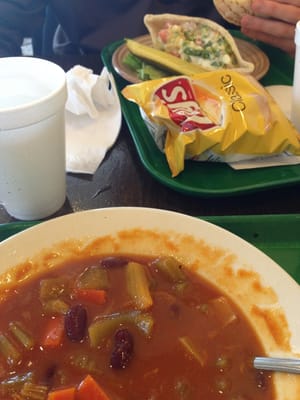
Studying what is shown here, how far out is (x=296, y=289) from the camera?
1101 millimetres

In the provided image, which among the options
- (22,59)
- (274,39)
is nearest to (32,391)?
(22,59)

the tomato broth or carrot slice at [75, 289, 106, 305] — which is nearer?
the tomato broth

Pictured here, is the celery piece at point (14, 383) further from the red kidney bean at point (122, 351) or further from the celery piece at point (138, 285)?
the celery piece at point (138, 285)

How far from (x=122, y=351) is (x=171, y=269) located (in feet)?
0.84

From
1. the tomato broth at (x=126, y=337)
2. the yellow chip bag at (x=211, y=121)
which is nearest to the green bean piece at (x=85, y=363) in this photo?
the tomato broth at (x=126, y=337)

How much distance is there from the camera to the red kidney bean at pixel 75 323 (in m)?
1.06

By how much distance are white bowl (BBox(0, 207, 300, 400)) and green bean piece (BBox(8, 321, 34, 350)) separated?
4.9 inches

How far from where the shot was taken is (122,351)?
1015mm

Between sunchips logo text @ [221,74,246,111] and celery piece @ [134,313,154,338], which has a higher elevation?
sunchips logo text @ [221,74,246,111]

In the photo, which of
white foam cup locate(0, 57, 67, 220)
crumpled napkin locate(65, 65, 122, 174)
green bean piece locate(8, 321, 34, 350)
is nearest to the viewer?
green bean piece locate(8, 321, 34, 350)

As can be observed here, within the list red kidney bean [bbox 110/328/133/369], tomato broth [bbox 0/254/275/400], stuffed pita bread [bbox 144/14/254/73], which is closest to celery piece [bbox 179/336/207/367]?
tomato broth [bbox 0/254/275/400]

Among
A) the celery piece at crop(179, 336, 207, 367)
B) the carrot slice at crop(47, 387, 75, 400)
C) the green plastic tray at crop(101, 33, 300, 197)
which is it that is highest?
the carrot slice at crop(47, 387, 75, 400)

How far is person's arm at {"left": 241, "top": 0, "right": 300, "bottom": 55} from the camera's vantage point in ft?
6.97

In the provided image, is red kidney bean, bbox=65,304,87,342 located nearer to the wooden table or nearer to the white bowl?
the white bowl
